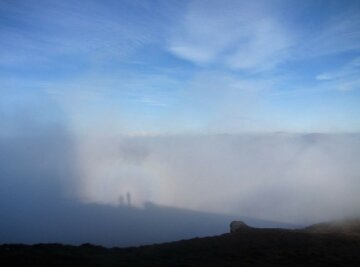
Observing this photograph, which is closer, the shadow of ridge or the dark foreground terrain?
the dark foreground terrain

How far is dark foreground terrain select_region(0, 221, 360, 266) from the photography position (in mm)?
16922

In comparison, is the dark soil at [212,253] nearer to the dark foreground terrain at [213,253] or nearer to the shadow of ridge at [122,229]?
the dark foreground terrain at [213,253]

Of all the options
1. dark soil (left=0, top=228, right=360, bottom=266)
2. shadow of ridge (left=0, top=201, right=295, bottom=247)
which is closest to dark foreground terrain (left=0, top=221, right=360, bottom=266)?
dark soil (left=0, top=228, right=360, bottom=266)

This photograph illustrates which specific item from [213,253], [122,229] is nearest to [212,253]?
[213,253]

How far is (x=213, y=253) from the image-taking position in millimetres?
19344

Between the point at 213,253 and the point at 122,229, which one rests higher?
the point at 122,229

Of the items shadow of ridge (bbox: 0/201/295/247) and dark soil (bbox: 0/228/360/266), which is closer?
dark soil (bbox: 0/228/360/266)

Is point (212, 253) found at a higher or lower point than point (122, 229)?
lower

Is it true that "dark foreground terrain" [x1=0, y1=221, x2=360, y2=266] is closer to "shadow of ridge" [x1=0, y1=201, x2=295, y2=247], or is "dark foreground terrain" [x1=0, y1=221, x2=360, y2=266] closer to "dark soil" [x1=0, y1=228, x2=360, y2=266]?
"dark soil" [x1=0, y1=228, x2=360, y2=266]

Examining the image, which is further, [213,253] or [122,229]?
[122,229]

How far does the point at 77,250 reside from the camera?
774 inches

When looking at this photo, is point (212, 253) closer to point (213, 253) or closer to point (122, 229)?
point (213, 253)

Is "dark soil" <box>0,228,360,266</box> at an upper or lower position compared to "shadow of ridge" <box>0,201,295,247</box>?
lower

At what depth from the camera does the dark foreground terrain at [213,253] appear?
16922 millimetres
